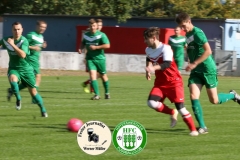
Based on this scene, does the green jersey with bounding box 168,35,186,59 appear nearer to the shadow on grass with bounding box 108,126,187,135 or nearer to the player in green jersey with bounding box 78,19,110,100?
the player in green jersey with bounding box 78,19,110,100

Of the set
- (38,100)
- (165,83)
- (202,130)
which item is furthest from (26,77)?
(202,130)

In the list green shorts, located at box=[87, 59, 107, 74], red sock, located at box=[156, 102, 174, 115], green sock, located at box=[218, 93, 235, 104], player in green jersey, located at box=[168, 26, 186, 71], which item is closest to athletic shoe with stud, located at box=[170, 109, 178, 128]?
red sock, located at box=[156, 102, 174, 115]

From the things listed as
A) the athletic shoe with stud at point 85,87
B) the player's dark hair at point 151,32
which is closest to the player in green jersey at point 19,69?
the player's dark hair at point 151,32

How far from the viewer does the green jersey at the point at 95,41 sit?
1689cm

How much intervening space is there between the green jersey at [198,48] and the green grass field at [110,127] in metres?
1.03

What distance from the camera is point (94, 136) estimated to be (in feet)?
24.0

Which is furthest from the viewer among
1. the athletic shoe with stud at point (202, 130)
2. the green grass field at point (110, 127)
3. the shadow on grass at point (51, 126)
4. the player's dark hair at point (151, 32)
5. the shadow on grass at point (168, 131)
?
the shadow on grass at point (51, 126)

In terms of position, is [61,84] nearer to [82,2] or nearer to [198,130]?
[198,130]

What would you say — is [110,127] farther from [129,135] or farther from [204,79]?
[129,135]

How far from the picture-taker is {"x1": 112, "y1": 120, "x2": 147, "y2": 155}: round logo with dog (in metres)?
7.48

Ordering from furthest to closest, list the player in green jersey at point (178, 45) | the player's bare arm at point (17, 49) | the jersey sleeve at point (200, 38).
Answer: the player in green jersey at point (178, 45) < the player's bare arm at point (17, 49) < the jersey sleeve at point (200, 38)

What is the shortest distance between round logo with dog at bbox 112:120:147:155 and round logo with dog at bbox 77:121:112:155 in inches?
7.3

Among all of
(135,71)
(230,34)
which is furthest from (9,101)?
(230,34)

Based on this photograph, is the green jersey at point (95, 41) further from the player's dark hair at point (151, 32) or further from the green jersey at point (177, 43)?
the player's dark hair at point (151, 32)
